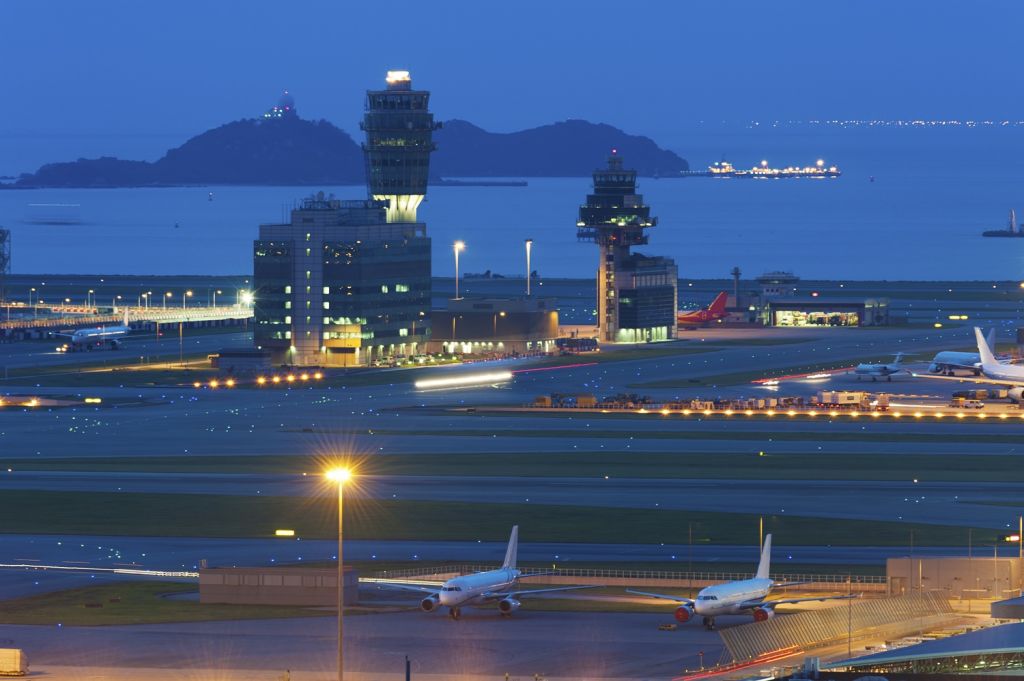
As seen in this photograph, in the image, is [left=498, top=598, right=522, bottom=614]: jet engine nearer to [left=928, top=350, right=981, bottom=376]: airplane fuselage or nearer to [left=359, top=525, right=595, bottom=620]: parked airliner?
[left=359, top=525, right=595, bottom=620]: parked airliner

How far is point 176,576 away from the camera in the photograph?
71.3 m

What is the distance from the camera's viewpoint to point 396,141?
188625 millimetres

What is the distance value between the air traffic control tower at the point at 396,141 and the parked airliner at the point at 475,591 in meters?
125

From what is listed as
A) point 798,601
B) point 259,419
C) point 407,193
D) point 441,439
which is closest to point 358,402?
point 259,419

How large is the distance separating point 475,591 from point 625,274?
128577 millimetres

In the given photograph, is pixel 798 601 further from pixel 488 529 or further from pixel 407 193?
pixel 407 193

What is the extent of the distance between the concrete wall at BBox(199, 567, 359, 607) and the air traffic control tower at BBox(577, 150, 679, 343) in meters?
125

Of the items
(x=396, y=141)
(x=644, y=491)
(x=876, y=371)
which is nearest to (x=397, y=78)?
(x=396, y=141)

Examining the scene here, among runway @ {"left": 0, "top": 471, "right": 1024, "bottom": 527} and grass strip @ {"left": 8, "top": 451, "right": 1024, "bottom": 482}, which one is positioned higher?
grass strip @ {"left": 8, "top": 451, "right": 1024, "bottom": 482}

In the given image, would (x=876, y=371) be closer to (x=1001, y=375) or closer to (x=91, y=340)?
(x=1001, y=375)

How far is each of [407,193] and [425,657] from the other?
135183 mm

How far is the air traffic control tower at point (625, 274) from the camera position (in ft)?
626

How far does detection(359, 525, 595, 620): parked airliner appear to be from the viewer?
63.3 metres

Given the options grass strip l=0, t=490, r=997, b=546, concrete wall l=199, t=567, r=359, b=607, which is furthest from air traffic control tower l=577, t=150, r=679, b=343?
concrete wall l=199, t=567, r=359, b=607
